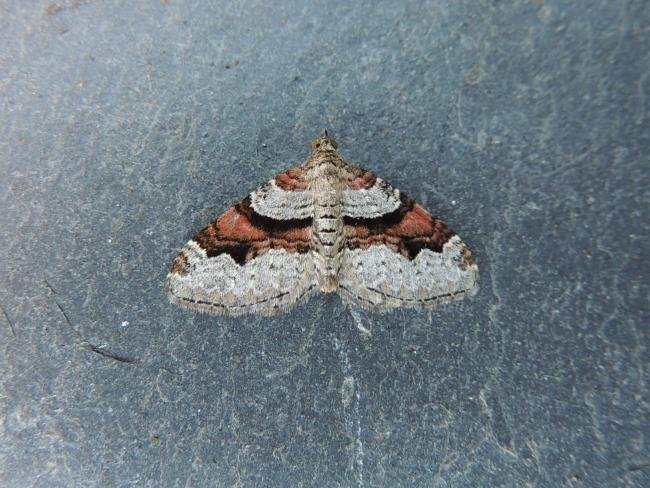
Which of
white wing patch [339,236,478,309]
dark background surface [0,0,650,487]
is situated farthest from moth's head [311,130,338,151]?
white wing patch [339,236,478,309]

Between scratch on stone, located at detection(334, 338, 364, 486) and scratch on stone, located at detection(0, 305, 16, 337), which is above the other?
scratch on stone, located at detection(0, 305, 16, 337)

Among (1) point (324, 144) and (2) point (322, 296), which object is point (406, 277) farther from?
(1) point (324, 144)

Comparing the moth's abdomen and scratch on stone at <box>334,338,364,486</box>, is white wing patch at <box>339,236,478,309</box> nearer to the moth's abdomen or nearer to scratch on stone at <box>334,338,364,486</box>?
the moth's abdomen

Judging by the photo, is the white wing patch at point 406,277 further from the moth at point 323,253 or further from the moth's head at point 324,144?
the moth's head at point 324,144

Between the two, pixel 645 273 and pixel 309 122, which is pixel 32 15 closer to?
pixel 309 122

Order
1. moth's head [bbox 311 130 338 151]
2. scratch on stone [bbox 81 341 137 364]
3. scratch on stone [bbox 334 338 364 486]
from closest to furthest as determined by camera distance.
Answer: scratch on stone [bbox 334 338 364 486]
scratch on stone [bbox 81 341 137 364]
moth's head [bbox 311 130 338 151]

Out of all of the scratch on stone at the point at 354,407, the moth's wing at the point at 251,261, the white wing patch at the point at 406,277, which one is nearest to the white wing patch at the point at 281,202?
the moth's wing at the point at 251,261

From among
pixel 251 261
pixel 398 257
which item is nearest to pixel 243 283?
pixel 251 261
